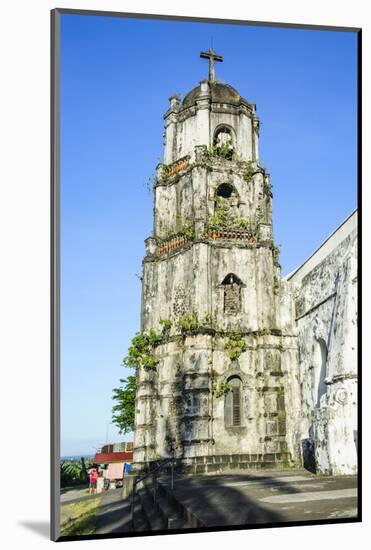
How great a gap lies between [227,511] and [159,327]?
326 inches

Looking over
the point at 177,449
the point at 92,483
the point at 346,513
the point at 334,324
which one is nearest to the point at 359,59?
the point at 334,324

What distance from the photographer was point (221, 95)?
1958cm

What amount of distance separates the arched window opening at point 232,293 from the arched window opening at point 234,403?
165 centimetres

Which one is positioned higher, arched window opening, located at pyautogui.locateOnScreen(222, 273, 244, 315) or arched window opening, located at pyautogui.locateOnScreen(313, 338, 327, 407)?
arched window opening, located at pyautogui.locateOnScreen(222, 273, 244, 315)

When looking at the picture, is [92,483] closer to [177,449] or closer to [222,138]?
[177,449]

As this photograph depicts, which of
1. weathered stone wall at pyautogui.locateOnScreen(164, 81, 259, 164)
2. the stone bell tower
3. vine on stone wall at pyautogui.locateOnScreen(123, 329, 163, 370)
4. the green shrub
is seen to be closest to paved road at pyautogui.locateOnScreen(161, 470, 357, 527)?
the stone bell tower

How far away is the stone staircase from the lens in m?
9.75

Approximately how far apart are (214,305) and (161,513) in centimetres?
769

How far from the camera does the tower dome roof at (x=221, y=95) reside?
19.4 meters

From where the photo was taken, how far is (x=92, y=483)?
11.5m

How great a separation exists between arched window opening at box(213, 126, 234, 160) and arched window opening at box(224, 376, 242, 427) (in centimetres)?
598

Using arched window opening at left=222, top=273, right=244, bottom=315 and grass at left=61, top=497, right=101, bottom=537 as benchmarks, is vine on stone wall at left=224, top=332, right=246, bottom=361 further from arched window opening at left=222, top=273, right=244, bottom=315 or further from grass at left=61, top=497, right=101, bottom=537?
grass at left=61, top=497, right=101, bottom=537

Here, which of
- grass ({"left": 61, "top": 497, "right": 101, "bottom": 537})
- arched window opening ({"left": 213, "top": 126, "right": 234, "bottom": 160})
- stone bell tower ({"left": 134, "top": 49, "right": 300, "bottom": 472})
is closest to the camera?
grass ({"left": 61, "top": 497, "right": 101, "bottom": 537})

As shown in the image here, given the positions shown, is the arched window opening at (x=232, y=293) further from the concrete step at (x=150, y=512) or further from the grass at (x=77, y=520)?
the grass at (x=77, y=520)
